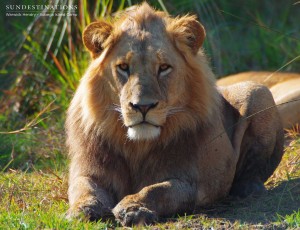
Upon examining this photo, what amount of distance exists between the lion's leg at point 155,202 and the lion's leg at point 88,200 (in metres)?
0.12

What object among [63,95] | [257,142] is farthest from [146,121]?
[63,95]

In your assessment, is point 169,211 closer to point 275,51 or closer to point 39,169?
point 39,169

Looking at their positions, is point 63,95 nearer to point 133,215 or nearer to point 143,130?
point 143,130

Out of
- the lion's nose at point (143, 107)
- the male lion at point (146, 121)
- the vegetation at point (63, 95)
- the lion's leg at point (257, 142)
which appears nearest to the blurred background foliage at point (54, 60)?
the vegetation at point (63, 95)

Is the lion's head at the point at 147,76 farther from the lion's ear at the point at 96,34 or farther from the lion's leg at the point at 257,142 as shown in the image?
the lion's leg at the point at 257,142

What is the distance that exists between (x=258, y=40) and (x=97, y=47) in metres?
5.39

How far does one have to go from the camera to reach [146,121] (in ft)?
16.3

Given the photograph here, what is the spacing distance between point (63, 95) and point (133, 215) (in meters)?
3.65

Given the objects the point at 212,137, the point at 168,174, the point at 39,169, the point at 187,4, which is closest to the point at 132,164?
the point at 168,174

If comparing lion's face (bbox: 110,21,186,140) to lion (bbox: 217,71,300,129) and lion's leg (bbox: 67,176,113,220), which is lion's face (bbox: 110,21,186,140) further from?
lion (bbox: 217,71,300,129)

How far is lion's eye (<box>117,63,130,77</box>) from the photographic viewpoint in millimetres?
5214

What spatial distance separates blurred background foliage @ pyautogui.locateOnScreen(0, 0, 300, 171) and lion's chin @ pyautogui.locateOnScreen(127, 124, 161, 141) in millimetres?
1927

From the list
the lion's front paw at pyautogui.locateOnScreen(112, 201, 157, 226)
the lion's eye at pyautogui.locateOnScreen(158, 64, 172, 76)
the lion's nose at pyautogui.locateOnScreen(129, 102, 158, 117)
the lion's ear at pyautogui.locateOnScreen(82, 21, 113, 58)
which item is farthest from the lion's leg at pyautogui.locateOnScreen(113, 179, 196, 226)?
the lion's ear at pyautogui.locateOnScreen(82, 21, 113, 58)

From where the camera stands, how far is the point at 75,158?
5.48 meters
